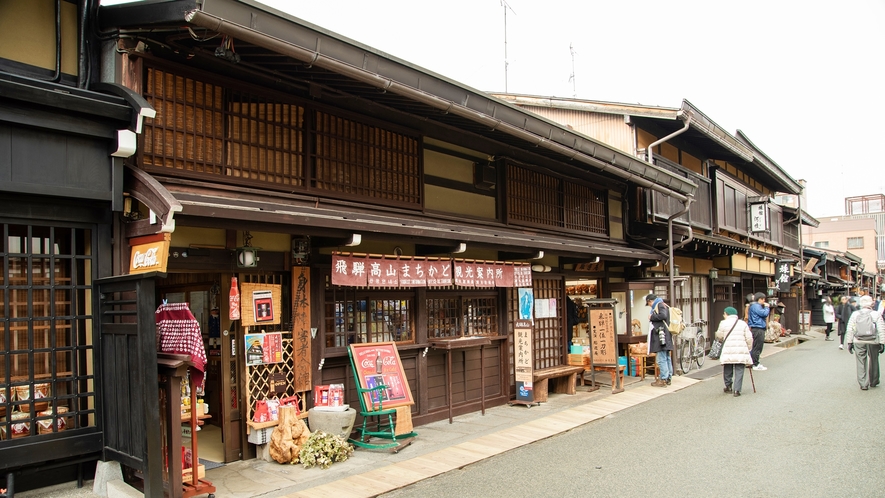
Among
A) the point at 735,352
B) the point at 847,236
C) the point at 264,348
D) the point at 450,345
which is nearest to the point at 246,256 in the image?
the point at 264,348

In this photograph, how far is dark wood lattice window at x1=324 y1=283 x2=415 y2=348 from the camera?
930 centimetres

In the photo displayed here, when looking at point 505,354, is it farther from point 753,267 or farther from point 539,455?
point 753,267

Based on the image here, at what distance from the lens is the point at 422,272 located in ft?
33.0

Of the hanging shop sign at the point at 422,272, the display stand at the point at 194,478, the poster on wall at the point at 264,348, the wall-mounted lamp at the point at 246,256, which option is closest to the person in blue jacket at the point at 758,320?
the hanging shop sign at the point at 422,272

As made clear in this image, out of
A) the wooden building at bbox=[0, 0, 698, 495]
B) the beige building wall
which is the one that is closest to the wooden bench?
the wooden building at bbox=[0, 0, 698, 495]

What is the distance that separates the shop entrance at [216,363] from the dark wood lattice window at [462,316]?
382 centimetres

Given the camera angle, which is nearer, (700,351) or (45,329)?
(45,329)

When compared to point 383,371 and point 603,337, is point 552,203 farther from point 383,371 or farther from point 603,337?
point 383,371

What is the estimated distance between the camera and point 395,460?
8.50m

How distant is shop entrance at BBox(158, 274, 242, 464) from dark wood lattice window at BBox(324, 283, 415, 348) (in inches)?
63.6

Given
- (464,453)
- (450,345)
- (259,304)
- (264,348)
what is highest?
(259,304)

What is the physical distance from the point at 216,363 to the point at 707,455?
7.88 metres

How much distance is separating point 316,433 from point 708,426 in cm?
680

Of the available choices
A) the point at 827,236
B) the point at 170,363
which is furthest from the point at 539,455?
the point at 827,236
